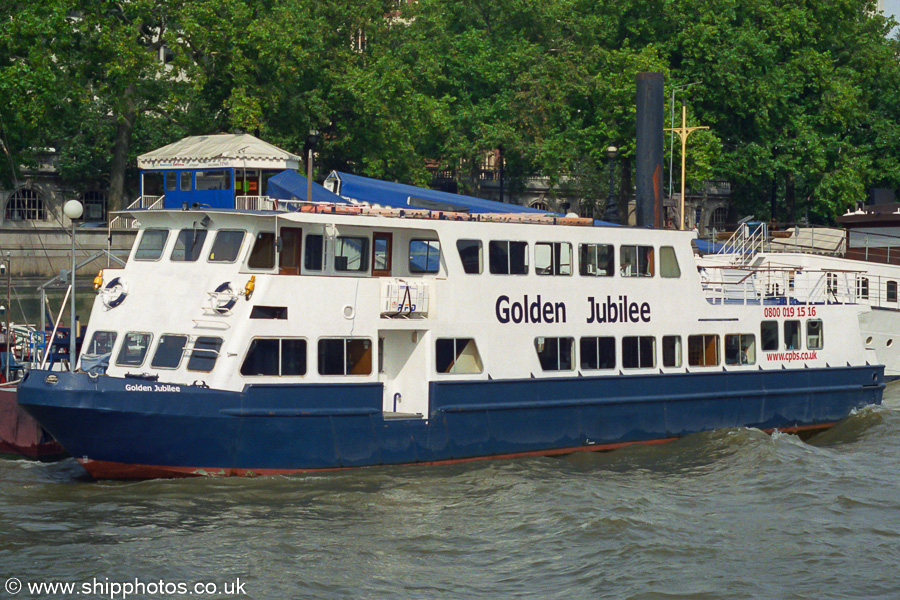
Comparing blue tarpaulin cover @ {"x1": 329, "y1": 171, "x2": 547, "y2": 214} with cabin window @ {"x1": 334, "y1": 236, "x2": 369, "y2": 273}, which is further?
blue tarpaulin cover @ {"x1": 329, "y1": 171, "x2": 547, "y2": 214}

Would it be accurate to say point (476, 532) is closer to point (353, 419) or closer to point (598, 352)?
point (353, 419)

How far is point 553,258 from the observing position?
22.9 metres

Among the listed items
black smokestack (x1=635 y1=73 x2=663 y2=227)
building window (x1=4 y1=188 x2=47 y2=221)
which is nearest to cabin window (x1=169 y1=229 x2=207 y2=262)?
black smokestack (x1=635 y1=73 x2=663 y2=227)

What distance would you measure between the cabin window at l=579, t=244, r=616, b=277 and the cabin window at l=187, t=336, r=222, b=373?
744 cm

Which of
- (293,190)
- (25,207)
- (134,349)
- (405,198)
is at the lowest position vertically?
(134,349)

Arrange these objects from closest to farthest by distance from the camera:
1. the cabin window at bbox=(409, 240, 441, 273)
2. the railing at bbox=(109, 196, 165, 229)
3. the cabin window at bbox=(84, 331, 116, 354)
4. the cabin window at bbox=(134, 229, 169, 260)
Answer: the cabin window at bbox=(84, 331, 116, 354) → the cabin window at bbox=(134, 229, 169, 260) → the cabin window at bbox=(409, 240, 441, 273) → the railing at bbox=(109, 196, 165, 229)

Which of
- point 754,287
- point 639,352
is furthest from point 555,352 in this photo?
point 754,287

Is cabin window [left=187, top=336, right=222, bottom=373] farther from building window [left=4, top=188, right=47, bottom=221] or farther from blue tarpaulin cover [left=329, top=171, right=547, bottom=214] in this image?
building window [left=4, top=188, right=47, bottom=221]

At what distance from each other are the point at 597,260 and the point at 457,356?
12.2ft

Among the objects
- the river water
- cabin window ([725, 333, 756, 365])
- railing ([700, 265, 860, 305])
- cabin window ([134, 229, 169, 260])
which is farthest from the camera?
railing ([700, 265, 860, 305])

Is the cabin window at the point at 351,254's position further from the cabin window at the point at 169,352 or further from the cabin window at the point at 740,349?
the cabin window at the point at 740,349

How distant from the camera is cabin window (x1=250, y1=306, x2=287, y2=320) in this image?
19703mm

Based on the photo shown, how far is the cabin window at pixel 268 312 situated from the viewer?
19.7 metres

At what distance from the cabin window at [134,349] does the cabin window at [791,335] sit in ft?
44.6
